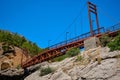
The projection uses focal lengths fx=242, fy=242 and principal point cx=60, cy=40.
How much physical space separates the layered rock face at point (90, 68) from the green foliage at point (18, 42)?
2285cm

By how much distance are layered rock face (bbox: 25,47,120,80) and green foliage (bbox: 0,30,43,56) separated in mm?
22853

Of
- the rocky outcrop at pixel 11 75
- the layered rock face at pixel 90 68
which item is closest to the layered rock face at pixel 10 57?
the rocky outcrop at pixel 11 75

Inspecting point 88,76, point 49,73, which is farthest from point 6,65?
point 88,76

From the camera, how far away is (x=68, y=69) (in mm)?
25031

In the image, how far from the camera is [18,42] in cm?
5138

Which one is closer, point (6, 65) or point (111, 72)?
point (111, 72)

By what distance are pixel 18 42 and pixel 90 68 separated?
31529 mm

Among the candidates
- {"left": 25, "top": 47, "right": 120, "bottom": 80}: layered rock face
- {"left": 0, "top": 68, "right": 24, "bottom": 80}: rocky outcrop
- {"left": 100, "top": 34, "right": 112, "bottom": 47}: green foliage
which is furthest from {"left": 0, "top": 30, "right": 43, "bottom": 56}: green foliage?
{"left": 100, "top": 34, "right": 112, "bottom": 47}: green foliage

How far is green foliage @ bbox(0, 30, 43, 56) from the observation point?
48.7m

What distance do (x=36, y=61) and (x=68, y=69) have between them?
17.3 metres

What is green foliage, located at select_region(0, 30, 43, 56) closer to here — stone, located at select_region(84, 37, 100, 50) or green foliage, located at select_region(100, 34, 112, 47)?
stone, located at select_region(84, 37, 100, 50)

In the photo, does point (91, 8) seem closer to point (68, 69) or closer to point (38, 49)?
point (68, 69)

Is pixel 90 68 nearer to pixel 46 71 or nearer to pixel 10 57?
pixel 46 71

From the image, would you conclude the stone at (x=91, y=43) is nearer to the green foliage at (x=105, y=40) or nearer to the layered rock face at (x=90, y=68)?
the green foliage at (x=105, y=40)
